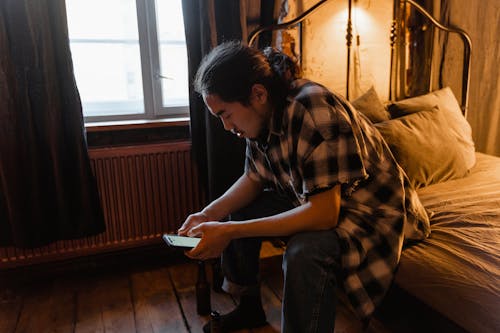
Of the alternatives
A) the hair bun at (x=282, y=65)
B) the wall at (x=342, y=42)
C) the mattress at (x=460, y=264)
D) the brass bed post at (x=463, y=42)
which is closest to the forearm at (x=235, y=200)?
the hair bun at (x=282, y=65)

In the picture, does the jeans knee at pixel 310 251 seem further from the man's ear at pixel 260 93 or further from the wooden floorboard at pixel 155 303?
the wooden floorboard at pixel 155 303

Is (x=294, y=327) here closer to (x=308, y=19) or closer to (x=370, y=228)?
(x=370, y=228)

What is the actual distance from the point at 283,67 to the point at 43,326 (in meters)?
1.33

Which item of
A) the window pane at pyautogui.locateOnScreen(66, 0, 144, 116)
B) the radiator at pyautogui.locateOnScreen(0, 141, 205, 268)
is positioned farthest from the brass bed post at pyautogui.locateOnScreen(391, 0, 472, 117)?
the window pane at pyautogui.locateOnScreen(66, 0, 144, 116)

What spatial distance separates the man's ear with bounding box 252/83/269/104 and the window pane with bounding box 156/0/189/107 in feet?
3.56

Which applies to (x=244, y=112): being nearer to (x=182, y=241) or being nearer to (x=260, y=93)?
(x=260, y=93)

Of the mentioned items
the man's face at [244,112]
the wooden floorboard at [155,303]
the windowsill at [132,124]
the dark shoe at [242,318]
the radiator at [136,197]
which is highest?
the man's face at [244,112]

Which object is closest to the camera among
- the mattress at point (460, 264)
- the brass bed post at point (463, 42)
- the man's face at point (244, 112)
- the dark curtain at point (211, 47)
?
the mattress at point (460, 264)

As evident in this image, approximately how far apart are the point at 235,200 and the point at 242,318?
0.44 meters

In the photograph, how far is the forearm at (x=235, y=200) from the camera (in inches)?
54.0

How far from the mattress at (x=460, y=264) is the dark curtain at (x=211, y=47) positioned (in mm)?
858

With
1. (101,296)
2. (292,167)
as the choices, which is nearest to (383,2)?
(292,167)

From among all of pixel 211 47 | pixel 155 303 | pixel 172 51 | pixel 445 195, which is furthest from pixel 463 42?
pixel 155 303

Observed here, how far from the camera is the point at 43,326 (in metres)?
1.56
